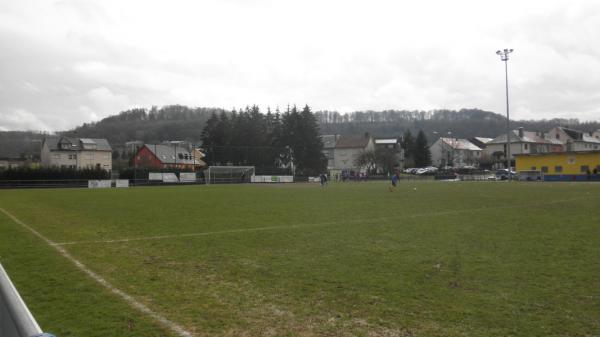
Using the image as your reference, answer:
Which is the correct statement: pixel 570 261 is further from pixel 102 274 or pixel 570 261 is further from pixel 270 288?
pixel 102 274

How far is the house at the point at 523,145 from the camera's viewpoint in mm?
105700

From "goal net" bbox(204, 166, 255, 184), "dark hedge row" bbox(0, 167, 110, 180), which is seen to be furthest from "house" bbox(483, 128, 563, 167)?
"dark hedge row" bbox(0, 167, 110, 180)

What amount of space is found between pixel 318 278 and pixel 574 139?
123 m

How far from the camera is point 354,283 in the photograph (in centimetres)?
689

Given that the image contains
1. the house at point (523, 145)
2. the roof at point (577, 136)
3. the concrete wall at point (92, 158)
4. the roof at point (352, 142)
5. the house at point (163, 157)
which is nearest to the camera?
the house at point (163, 157)

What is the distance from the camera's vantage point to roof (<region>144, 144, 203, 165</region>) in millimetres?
89562

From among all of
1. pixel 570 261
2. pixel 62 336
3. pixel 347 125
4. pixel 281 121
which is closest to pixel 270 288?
pixel 62 336

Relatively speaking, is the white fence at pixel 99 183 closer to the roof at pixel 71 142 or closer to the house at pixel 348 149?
the roof at pixel 71 142

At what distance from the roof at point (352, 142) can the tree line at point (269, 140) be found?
2819 centimetres

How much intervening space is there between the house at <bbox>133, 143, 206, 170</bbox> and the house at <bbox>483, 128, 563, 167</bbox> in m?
70.0

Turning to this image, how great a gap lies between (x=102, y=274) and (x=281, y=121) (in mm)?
80564

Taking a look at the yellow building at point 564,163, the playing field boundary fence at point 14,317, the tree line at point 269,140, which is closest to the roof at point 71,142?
the tree line at point 269,140

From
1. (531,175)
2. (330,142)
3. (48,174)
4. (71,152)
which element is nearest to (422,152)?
(330,142)

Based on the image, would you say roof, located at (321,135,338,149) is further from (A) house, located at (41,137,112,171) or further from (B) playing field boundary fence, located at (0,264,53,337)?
(B) playing field boundary fence, located at (0,264,53,337)
